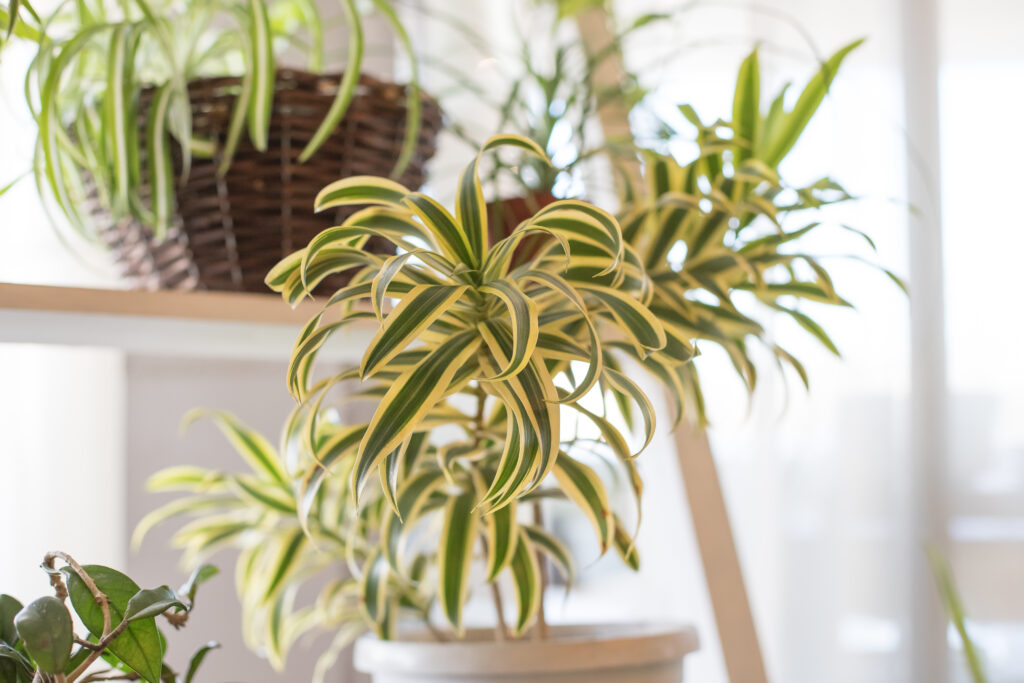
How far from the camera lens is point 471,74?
5.36 ft

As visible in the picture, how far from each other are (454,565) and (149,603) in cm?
24

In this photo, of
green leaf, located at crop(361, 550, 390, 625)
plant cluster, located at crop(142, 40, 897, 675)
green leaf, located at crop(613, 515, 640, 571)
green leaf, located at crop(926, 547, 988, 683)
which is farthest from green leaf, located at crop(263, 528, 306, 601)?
green leaf, located at crop(926, 547, 988, 683)

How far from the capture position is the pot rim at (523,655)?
74cm

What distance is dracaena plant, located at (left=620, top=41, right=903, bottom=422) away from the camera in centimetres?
80

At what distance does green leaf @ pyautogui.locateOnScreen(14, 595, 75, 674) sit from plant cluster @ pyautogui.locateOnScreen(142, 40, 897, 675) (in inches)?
6.3

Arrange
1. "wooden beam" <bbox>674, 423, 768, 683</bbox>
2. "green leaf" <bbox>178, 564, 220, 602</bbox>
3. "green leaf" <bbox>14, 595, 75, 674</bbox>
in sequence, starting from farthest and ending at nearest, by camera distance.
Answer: "wooden beam" <bbox>674, 423, 768, 683</bbox>
"green leaf" <bbox>178, 564, 220, 602</bbox>
"green leaf" <bbox>14, 595, 75, 674</bbox>

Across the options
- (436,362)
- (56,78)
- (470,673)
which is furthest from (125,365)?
(436,362)

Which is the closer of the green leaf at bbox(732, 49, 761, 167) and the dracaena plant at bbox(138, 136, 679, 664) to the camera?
the dracaena plant at bbox(138, 136, 679, 664)

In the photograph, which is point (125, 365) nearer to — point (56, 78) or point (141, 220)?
point (141, 220)

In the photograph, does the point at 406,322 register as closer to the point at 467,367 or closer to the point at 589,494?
Result: the point at 467,367

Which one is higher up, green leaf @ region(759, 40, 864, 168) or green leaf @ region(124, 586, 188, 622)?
green leaf @ region(759, 40, 864, 168)

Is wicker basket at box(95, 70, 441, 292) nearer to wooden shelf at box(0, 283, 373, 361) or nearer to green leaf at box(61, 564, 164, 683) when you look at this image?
wooden shelf at box(0, 283, 373, 361)

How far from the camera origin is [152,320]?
74 centimetres

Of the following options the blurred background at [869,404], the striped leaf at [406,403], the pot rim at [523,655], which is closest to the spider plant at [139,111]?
the striped leaf at [406,403]
